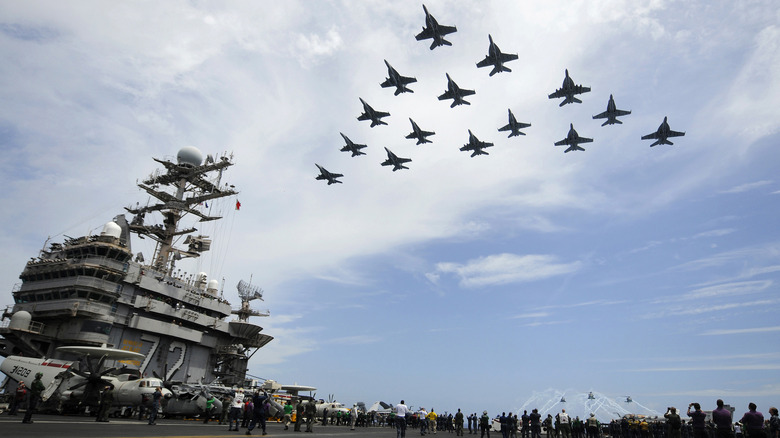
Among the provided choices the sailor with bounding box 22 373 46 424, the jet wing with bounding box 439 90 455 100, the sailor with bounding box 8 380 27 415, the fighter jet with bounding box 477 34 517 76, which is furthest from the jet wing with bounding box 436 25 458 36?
the sailor with bounding box 8 380 27 415

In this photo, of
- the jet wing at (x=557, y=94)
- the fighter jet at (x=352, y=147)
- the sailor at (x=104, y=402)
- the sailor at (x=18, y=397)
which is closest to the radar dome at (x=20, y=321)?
the sailor at (x=18, y=397)

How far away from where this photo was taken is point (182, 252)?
44656 mm

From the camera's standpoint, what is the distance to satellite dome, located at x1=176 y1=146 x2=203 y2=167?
45406 mm

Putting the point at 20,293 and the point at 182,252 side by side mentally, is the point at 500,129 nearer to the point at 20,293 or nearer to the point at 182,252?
the point at 182,252

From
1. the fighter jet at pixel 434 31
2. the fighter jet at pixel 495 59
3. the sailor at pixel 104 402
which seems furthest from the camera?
the fighter jet at pixel 495 59

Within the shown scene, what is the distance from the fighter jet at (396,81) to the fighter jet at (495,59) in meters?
6.00

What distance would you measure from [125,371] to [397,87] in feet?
92.1

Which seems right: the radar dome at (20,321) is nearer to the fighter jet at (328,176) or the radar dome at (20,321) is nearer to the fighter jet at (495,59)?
the fighter jet at (328,176)

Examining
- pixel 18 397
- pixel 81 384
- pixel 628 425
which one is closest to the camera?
pixel 18 397

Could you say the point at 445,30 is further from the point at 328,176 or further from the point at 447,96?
the point at 328,176

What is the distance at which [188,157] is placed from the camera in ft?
149

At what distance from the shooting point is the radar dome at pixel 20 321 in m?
31.5

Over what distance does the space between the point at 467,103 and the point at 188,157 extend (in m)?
29.7

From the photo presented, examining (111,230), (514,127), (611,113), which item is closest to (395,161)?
(514,127)
